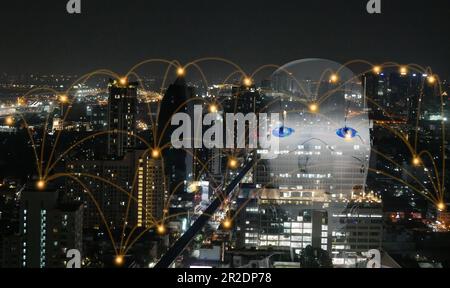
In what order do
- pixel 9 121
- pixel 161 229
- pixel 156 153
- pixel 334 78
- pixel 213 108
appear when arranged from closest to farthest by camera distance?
1. pixel 161 229
2. pixel 334 78
3. pixel 156 153
4. pixel 9 121
5. pixel 213 108

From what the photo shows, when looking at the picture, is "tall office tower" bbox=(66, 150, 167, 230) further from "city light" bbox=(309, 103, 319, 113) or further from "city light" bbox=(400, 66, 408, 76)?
"city light" bbox=(400, 66, 408, 76)

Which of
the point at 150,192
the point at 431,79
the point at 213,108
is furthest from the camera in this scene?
the point at 213,108

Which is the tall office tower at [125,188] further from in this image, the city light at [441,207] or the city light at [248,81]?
the city light at [441,207]

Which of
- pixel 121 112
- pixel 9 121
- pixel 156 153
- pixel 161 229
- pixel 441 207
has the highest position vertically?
pixel 121 112

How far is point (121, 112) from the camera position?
6973 mm

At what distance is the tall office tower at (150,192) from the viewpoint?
525cm

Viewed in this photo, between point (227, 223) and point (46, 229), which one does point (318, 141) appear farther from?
point (46, 229)

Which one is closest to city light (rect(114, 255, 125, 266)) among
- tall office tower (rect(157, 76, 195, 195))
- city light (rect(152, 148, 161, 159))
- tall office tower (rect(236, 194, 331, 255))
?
tall office tower (rect(236, 194, 331, 255))

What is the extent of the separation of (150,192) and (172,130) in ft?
6.87

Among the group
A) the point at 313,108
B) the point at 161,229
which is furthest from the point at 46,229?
the point at 313,108

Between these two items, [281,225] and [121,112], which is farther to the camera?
[121,112]

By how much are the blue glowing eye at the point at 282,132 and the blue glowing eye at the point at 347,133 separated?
1.68ft

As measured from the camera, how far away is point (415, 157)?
20.0 ft

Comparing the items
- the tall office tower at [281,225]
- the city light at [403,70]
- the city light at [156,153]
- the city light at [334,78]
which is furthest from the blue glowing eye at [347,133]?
the city light at [156,153]
